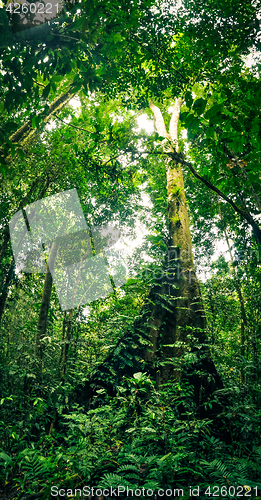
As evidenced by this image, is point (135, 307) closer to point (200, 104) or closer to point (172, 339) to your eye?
point (172, 339)

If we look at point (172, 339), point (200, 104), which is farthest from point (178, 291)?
point (200, 104)

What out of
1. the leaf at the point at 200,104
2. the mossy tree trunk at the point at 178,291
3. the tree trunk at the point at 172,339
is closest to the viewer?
the leaf at the point at 200,104

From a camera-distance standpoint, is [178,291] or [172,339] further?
[178,291]

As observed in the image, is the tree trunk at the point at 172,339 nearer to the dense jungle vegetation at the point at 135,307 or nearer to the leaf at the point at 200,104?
the dense jungle vegetation at the point at 135,307

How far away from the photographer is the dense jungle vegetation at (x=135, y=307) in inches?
79.7

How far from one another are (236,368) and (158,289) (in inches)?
66.2

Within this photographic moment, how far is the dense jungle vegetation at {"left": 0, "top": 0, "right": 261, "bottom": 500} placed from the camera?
2.03 meters

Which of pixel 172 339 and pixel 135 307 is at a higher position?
pixel 135 307

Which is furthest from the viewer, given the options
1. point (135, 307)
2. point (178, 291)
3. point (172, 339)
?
point (135, 307)

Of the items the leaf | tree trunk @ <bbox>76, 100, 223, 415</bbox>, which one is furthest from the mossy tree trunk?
the leaf

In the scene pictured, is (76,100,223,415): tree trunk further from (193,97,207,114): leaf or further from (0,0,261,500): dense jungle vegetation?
(193,97,207,114): leaf

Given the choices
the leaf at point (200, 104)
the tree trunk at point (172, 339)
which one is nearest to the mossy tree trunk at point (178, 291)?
the tree trunk at point (172, 339)

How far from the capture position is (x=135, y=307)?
453 centimetres

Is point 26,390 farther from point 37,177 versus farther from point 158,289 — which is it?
point 37,177
